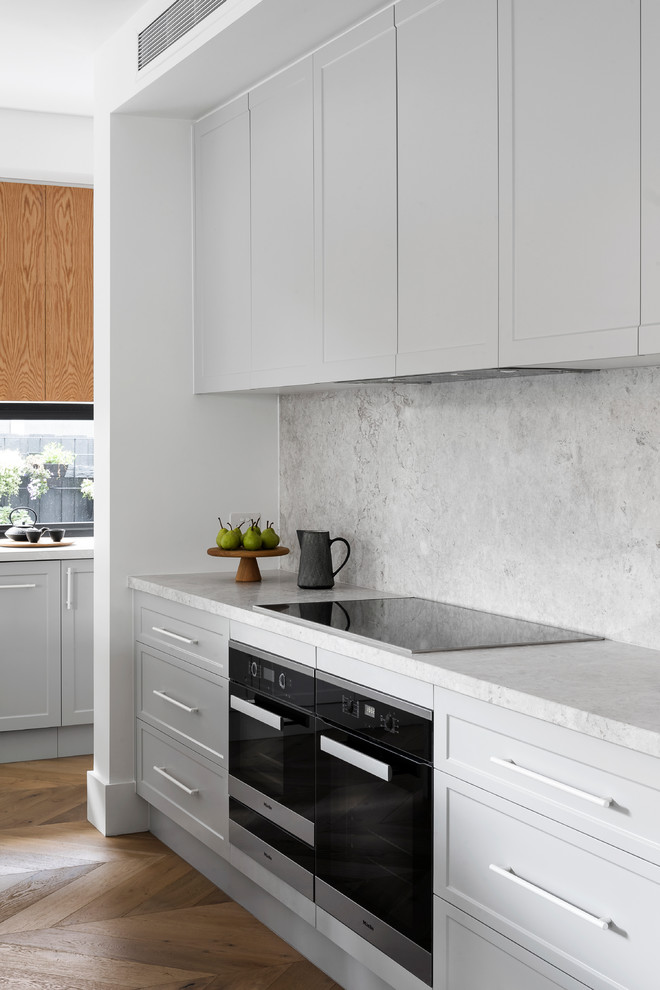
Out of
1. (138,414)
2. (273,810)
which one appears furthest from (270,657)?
(138,414)

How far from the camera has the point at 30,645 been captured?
4.71 metres

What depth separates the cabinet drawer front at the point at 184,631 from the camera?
127 inches

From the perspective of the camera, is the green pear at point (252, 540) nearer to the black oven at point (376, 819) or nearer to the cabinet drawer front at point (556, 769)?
the black oven at point (376, 819)

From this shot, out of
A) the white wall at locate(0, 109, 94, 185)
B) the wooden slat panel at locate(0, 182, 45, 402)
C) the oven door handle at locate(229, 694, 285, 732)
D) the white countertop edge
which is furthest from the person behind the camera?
the wooden slat panel at locate(0, 182, 45, 402)

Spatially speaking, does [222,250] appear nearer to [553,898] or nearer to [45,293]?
[45,293]

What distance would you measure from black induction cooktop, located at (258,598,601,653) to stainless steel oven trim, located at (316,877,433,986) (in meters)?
0.61

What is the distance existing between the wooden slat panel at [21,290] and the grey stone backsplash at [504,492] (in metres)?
1.72

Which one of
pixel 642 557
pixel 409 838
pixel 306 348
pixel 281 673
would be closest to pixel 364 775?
pixel 409 838

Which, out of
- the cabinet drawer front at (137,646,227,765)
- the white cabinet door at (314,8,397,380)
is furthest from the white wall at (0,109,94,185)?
the cabinet drawer front at (137,646,227,765)

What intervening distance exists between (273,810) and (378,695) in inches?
26.7

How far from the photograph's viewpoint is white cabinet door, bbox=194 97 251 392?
360 centimetres

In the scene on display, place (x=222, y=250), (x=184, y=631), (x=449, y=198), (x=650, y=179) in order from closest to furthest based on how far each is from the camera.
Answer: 1. (x=650, y=179)
2. (x=449, y=198)
3. (x=184, y=631)
4. (x=222, y=250)

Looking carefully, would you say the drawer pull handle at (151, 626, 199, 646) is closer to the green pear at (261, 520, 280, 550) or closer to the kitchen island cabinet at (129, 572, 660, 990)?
the green pear at (261, 520, 280, 550)

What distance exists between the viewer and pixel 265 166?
3.42 metres
